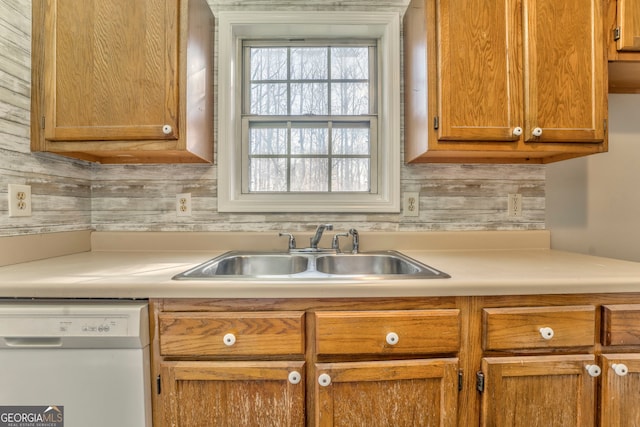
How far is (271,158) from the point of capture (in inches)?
71.4

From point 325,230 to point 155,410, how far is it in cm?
97

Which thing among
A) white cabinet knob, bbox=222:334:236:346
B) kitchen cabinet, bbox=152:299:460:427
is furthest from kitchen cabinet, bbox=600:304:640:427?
white cabinet knob, bbox=222:334:236:346

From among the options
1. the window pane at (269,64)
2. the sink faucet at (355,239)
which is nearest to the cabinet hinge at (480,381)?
the sink faucet at (355,239)

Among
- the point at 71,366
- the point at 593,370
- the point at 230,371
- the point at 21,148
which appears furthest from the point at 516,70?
the point at 21,148

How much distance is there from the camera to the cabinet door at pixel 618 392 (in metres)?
0.99

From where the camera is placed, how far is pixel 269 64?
5.97 ft

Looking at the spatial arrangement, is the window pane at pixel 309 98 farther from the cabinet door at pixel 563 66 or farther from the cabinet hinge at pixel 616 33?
the cabinet hinge at pixel 616 33

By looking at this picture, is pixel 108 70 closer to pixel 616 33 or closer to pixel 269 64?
pixel 269 64

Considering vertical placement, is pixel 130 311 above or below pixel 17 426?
above

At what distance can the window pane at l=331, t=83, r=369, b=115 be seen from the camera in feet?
5.98

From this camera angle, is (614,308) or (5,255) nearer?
(614,308)

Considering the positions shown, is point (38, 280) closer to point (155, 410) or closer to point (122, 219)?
point (155, 410)

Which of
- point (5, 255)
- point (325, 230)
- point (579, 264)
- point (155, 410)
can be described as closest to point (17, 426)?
point (155, 410)

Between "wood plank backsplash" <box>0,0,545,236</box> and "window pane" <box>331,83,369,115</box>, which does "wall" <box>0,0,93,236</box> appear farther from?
"window pane" <box>331,83,369,115</box>
